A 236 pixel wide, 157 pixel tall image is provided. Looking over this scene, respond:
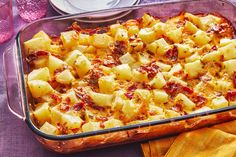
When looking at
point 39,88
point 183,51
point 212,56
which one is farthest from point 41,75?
point 212,56

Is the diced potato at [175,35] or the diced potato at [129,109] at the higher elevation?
the diced potato at [175,35]

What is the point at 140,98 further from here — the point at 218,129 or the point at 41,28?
the point at 41,28

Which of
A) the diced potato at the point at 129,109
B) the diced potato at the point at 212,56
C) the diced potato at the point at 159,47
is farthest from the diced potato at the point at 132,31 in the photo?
the diced potato at the point at 129,109

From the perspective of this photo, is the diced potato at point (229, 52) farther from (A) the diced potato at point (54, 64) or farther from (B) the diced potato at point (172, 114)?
(A) the diced potato at point (54, 64)

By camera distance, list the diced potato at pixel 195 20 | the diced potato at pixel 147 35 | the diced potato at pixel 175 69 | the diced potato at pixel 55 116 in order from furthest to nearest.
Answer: the diced potato at pixel 195 20
the diced potato at pixel 147 35
the diced potato at pixel 175 69
the diced potato at pixel 55 116

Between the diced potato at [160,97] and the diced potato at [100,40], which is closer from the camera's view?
the diced potato at [160,97]

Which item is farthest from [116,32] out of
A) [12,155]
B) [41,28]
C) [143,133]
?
[12,155]

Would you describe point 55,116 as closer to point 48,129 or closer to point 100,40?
point 48,129

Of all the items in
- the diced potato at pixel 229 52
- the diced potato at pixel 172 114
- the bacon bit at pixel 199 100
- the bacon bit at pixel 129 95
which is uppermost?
the diced potato at pixel 229 52
